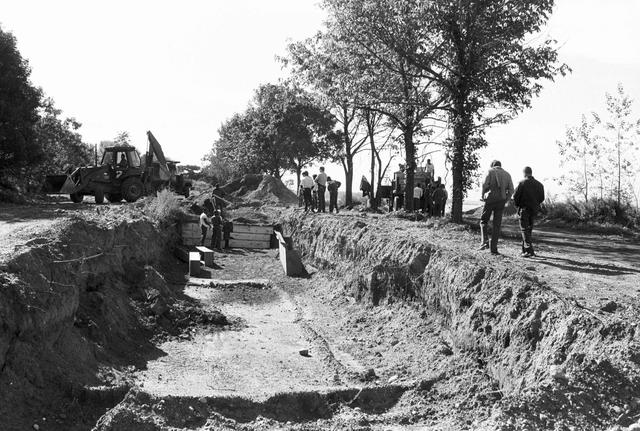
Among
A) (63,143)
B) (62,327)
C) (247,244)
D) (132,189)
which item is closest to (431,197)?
(247,244)

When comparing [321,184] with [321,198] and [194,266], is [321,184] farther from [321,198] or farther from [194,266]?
[194,266]

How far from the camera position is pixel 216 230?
23.5 metres

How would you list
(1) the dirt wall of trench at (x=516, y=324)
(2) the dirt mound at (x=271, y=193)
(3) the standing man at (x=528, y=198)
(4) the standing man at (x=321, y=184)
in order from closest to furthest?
1. (1) the dirt wall of trench at (x=516, y=324)
2. (3) the standing man at (x=528, y=198)
3. (4) the standing man at (x=321, y=184)
4. (2) the dirt mound at (x=271, y=193)

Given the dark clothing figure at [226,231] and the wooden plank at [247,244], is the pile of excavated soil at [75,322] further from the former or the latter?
the wooden plank at [247,244]

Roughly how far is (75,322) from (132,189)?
2099 centimetres

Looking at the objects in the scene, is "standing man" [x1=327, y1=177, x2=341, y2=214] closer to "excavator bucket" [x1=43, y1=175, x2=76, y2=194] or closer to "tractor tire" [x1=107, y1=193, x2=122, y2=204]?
"tractor tire" [x1=107, y1=193, x2=122, y2=204]

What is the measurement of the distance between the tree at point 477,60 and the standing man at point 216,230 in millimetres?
8541

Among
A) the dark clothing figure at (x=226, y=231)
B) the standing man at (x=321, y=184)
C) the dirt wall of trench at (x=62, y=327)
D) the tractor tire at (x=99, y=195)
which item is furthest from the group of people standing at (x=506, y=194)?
the tractor tire at (x=99, y=195)

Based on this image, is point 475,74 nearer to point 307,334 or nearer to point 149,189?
point 307,334

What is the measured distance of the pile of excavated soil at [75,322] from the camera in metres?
7.35

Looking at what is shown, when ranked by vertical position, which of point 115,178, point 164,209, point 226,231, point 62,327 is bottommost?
point 62,327

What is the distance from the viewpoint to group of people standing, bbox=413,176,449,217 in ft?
76.3

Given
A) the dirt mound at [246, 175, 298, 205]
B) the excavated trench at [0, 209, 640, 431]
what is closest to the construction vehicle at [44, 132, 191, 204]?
the dirt mound at [246, 175, 298, 205]

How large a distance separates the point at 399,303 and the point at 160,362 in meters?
4.71
